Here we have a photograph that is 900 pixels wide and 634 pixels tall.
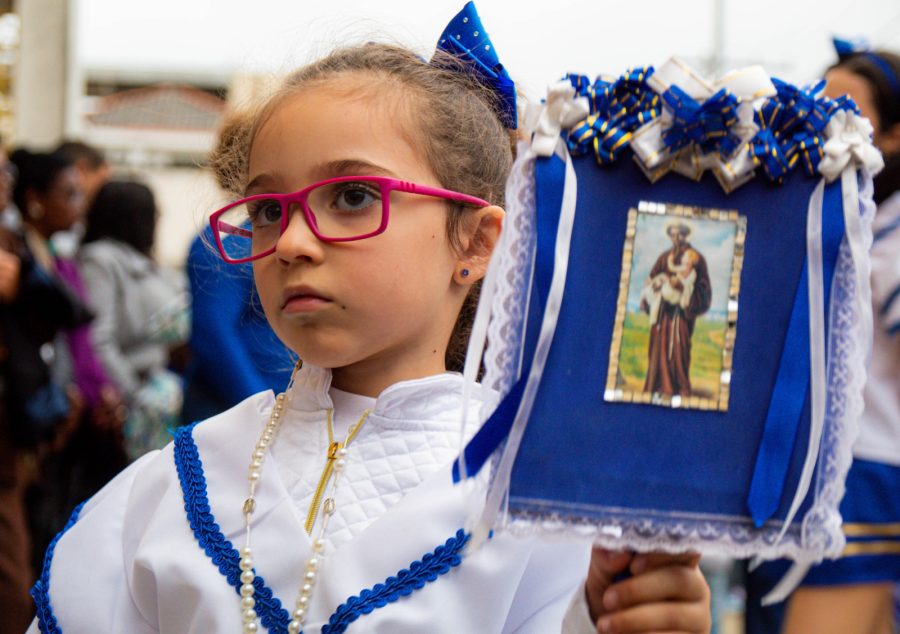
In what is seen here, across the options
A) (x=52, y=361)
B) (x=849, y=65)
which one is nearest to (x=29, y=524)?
(x=52, y=361)

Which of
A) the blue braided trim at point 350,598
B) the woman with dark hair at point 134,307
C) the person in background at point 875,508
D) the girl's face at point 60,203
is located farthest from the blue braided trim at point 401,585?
the girl's face at point 60,203

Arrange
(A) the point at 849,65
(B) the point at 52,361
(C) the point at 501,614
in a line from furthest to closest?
(B) the point at 52,361 → (A) the point at 849,65 → (C) the point at 501,614

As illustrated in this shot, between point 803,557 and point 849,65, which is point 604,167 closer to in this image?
point 803,557

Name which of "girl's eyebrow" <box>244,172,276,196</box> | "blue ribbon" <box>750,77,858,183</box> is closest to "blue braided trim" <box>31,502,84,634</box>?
"girl's eyebrow" <box>244,172,276,196</box>

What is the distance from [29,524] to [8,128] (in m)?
4.84

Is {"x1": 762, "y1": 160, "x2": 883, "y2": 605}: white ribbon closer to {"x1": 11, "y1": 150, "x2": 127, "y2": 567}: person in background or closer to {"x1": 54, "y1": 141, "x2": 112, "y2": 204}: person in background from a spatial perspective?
{"x1": 11, "y1": 150, "x2": 127, "y2": 567}: person in background

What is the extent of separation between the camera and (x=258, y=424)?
1.70 m

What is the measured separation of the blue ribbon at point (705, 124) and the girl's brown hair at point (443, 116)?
1.30 ft

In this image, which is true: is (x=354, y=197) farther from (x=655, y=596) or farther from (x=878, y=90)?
(x=878, y=90)

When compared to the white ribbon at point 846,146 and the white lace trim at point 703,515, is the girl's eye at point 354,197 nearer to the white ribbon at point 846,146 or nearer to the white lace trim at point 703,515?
the white lace trim at point 703,515

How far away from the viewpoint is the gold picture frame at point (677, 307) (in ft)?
4.26

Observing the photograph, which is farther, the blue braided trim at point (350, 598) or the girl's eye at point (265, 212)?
the girl's eye at point (265, 212)

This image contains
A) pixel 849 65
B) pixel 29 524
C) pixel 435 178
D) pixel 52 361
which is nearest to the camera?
pixel 435 178

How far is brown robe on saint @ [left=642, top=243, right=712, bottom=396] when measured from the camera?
4.28 feet
